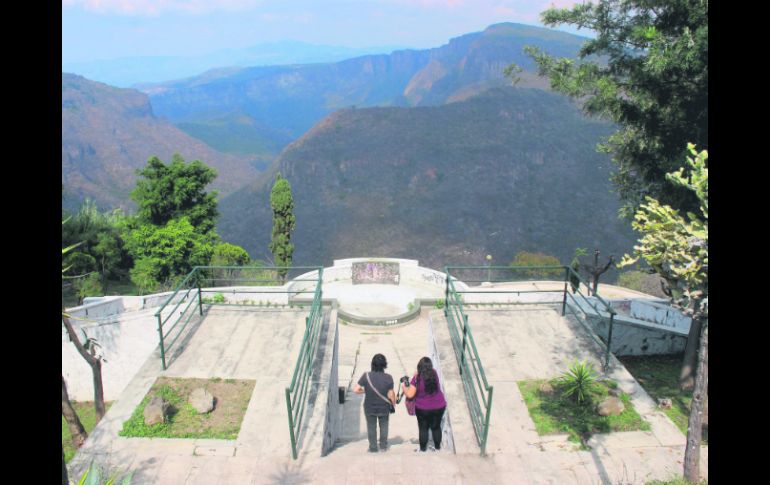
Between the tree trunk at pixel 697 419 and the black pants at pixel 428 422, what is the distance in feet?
9.88

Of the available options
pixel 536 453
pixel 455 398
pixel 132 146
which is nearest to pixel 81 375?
pixel 455 398

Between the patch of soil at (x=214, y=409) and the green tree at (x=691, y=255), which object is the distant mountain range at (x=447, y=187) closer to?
the patch of soil at (x=214, y=409)

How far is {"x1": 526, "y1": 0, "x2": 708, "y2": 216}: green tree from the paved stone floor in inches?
164

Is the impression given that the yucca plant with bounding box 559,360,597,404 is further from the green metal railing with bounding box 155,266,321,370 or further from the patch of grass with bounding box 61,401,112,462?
the patch of grass with bounding box 61,401,112,462

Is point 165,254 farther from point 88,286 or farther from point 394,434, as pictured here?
point 394,434

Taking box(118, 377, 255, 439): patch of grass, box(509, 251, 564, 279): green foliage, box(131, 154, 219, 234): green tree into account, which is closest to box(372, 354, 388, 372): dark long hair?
box(118, 377, 255, 439): patch of grass

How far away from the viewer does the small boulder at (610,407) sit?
7707 millimetres

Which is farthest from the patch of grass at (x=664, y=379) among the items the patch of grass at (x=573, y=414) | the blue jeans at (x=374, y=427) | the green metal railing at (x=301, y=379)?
the green metal railing at (x=301, y=379)

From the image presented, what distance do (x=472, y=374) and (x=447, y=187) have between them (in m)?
78.7

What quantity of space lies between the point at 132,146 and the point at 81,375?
163171 millimetres

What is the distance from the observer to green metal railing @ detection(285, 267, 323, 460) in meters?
6.75

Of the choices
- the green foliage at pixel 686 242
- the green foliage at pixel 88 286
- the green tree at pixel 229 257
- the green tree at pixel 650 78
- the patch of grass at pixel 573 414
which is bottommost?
the green foliage at pixel 88 286

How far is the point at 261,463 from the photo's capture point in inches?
266

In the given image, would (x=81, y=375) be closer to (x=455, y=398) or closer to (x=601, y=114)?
(x=455, y=398)
